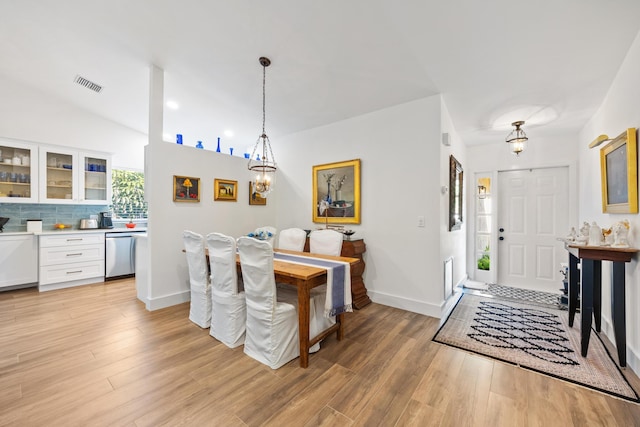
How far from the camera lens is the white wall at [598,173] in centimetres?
198

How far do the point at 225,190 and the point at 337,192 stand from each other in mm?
1752

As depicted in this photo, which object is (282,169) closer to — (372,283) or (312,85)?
(312,85)

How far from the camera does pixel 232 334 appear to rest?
7.82 feet

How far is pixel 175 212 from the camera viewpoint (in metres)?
3.44

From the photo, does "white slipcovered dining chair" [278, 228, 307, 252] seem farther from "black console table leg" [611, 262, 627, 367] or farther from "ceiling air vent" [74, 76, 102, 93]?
"ceiling air vent" [74, 76, 102, 93]

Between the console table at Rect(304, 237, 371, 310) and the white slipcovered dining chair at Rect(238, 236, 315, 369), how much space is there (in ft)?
4.32

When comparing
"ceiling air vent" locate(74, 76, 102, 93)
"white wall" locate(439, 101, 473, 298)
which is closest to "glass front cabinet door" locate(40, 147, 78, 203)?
"ceiling air vent" locate(74, 76, 102, 93)

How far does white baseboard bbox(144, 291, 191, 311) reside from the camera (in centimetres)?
320

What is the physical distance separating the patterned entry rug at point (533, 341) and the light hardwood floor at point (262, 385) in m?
0.13

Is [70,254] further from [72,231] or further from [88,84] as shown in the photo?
[88,84]

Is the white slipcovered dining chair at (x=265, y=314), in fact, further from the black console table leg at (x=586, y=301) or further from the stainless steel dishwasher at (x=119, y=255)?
the stainless steel dishwasher at (x=119, y=255)

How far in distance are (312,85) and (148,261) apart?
3047 mm

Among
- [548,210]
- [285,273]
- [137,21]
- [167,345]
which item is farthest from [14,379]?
[548,210]

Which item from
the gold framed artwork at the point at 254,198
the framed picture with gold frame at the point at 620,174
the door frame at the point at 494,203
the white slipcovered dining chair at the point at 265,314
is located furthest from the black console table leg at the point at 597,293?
the gold framed artwork at the point at 254,198
